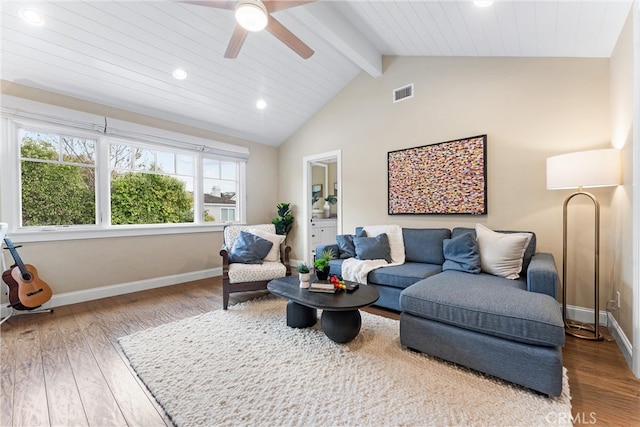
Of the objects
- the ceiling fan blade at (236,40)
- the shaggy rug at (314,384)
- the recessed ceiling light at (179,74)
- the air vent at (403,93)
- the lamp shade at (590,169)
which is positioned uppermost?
the recessed ceiling light at (179,74)

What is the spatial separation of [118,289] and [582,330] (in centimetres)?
526

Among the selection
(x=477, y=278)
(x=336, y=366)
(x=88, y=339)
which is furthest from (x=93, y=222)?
(x=477, y=278)

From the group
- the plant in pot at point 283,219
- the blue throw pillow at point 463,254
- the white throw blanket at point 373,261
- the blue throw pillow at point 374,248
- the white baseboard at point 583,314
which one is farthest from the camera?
the plant in pot at point 283,219

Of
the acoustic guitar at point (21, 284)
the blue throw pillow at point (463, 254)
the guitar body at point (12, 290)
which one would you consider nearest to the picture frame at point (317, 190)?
the blue throw pillow at point (463, 254)

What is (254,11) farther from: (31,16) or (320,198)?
(320,198)

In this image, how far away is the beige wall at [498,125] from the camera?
2.66 meters

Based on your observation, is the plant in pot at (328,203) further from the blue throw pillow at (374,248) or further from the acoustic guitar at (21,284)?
the acoustic guitar at (21,284)

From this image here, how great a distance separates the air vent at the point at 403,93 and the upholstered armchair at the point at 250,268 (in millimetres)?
2613

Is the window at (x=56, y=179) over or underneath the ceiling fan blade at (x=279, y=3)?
underneath

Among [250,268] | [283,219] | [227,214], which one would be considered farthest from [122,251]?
[283,219]

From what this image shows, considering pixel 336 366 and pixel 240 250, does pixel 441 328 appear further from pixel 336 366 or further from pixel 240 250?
pixel 240 250

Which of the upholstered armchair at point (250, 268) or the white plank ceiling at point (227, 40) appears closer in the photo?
the white plank ceiling at point (227, 40)

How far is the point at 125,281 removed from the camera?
3.78 m

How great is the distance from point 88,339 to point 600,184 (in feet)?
14.7
